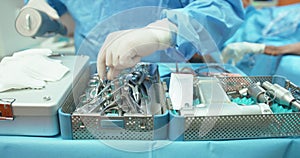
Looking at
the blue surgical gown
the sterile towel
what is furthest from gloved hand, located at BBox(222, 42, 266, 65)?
the sterile towel

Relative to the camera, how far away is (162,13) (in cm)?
66

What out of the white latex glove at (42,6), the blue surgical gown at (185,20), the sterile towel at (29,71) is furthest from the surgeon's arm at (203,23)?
the white latex glove at (42,6)

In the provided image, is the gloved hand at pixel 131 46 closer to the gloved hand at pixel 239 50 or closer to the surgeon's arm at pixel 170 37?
the surgeon's arm at pixel 170 37

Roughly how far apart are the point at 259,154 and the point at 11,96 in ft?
1.72

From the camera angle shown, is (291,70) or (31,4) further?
(291,70)

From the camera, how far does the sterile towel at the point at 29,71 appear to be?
1.82 ft

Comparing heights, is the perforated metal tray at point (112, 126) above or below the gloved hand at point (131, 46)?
below

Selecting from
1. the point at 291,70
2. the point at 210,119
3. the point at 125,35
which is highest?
the point at 125,35

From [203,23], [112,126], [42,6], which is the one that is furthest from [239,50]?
[112,126]

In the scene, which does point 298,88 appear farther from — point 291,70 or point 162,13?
point 291,70

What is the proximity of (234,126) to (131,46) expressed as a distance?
0.28 m

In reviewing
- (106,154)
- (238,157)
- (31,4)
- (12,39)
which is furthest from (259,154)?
(12,39)

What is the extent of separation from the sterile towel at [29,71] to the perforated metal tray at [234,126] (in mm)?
314

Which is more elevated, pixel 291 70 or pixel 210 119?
pixel 210 119
